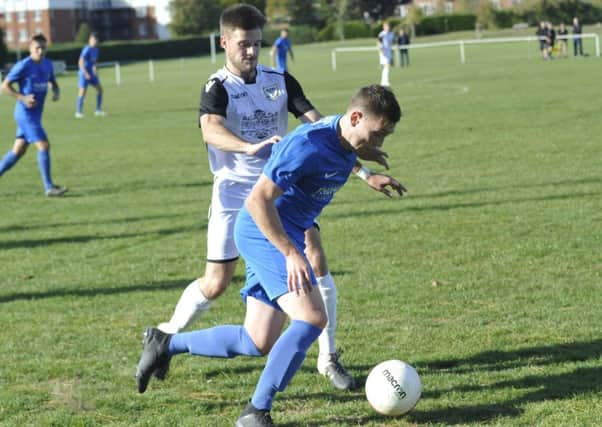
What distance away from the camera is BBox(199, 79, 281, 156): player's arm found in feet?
17.5

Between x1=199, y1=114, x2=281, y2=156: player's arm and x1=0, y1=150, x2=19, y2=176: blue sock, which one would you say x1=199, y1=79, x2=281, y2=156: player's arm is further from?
x1=0, y1=150, x2=19, y2=176: blue sock

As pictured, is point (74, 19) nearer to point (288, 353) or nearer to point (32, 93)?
point (32, 93)

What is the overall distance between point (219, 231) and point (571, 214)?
224 inches

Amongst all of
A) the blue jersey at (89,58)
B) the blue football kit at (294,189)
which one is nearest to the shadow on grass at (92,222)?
the blue football kit at (294,189)

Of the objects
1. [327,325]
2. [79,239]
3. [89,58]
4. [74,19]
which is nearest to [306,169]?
[327,325]

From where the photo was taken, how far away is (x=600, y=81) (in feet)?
92.8

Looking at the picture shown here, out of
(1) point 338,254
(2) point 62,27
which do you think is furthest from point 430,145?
(2) point 62,27

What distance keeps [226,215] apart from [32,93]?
866cm

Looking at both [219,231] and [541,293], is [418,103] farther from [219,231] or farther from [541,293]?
[219,231]

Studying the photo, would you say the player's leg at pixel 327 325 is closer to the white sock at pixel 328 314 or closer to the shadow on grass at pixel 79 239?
the white sock at pixel 328 314

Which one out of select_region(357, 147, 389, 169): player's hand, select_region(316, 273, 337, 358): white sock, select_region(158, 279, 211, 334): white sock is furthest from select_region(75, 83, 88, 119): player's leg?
select_region(357, 147, 389, 169): player's hand

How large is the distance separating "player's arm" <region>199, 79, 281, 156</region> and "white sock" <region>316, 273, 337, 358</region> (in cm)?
92

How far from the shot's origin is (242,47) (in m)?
5.43

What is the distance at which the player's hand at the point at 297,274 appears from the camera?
14.4 feet
